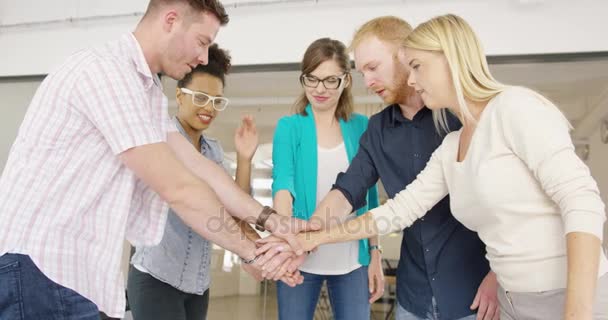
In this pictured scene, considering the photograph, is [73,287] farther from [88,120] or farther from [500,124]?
[500,124]

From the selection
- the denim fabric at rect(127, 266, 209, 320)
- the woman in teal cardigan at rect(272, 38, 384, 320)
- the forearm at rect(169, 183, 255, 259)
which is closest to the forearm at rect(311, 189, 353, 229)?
the woman in teal cardigan at rect(272, 38, 384, 320)

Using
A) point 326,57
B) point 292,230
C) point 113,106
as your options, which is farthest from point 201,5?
point 292,230

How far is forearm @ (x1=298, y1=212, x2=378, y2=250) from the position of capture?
1.61 meters

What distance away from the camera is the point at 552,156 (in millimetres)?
1029

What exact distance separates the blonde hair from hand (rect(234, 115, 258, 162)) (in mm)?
1066

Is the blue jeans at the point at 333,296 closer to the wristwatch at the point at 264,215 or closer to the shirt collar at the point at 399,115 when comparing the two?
the wristwatch at the point at 264,215

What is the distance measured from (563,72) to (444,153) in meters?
2.60

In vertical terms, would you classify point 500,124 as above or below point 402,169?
above

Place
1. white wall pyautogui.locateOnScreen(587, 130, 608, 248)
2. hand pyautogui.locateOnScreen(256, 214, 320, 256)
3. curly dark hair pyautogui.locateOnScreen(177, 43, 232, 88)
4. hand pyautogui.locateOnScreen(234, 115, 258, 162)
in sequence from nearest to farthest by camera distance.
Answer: hand pyautogui.locateOnScreen(256, 214, 320, 256) < curly dark hair pyautogui.locateOnScreen(177, 43, 232, 88) < hand pyautogui.locateOnScreen(234, 115, 258, 162) < white wall pyautogui.locateOnScreen(587, 130, 608, 248)

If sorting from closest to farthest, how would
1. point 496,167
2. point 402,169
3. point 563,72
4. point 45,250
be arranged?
Result: 1. point 45,250
2. point 496,167
3. point 402,169
4. point 563,72

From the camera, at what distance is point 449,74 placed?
1.32 meters

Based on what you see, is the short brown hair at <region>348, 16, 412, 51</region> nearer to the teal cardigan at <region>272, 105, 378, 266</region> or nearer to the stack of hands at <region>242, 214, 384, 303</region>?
the teal cardigan at <region>272, 105, 378, 266</region>

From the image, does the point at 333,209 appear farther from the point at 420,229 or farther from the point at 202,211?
the point at 202,211

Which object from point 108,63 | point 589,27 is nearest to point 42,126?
point 108,63
